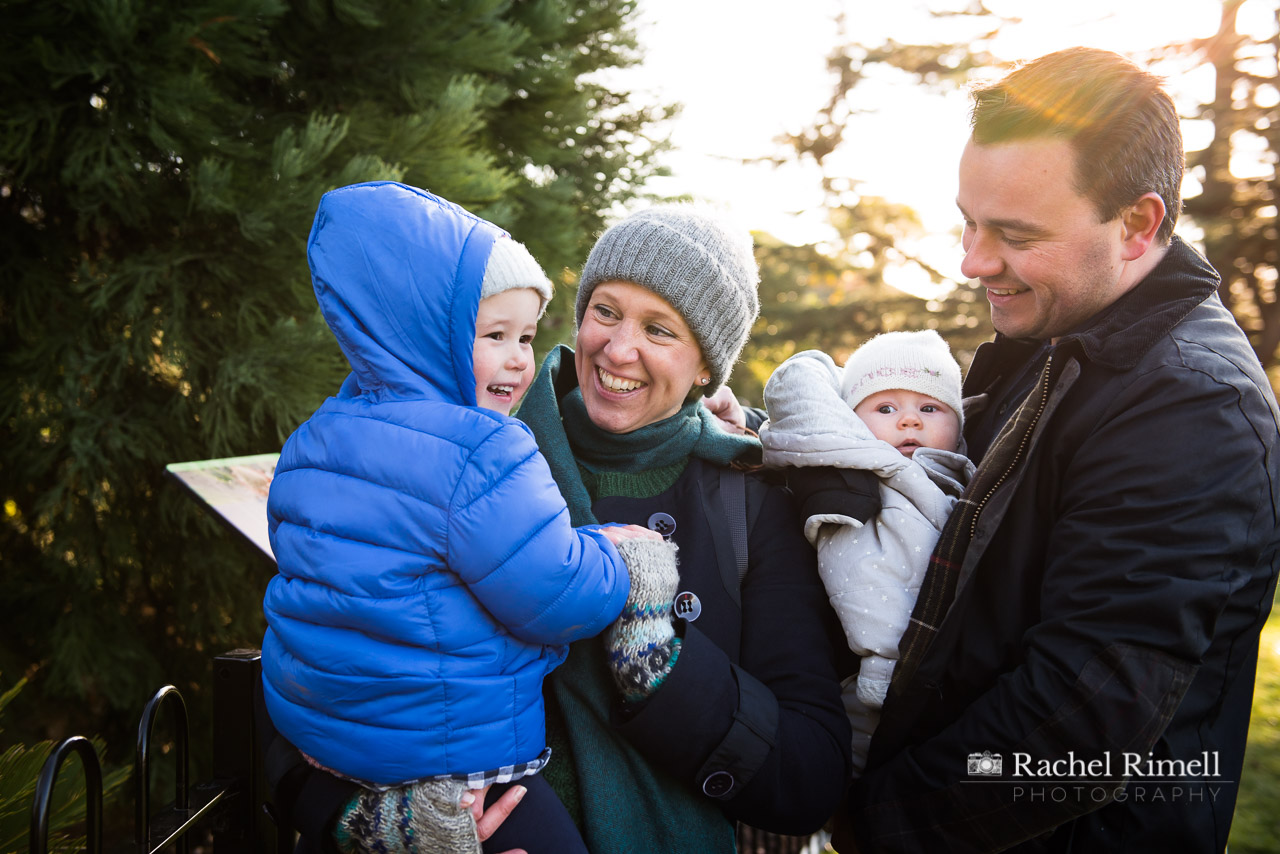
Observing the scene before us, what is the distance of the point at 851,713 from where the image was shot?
2.20m

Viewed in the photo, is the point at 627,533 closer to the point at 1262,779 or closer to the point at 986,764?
the point at 986,764

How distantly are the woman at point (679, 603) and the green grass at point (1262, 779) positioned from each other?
269cm

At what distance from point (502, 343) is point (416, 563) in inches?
25.3

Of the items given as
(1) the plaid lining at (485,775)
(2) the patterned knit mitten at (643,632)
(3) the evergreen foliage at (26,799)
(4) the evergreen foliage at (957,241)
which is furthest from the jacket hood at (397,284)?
(4) the evergreen foliage at (957,241)

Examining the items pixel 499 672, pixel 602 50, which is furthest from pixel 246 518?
pixel 602 50

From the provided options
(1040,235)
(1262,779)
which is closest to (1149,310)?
(1040,235)

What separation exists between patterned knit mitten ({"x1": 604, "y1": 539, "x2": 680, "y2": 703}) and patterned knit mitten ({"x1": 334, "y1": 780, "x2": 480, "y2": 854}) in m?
0.42

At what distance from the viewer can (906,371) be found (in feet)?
8.15

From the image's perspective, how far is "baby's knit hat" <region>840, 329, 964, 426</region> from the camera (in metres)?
2.48

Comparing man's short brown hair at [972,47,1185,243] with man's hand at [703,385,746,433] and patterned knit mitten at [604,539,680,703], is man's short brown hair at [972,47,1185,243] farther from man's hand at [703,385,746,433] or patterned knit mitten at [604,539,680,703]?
patterned knit mitten at [604,539,680,703]

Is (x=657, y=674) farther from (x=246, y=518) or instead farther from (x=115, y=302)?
(x=115, y=302)

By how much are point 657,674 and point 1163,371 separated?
1.29m

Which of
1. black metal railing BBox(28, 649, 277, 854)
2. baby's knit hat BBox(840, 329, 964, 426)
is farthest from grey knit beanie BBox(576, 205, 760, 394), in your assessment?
black metal railing BBox(28, 649, 277, 854)

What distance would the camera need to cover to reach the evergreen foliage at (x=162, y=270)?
297 centimetres
